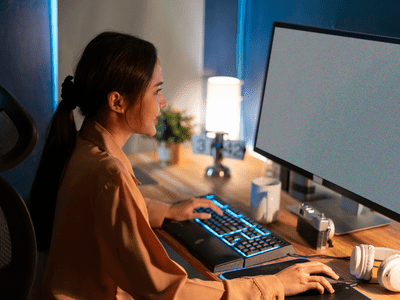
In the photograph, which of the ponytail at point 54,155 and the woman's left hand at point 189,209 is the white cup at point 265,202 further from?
the ponytail at point 54,155

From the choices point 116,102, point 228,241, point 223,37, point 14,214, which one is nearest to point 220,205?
point 228,241

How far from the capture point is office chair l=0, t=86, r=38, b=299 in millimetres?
466

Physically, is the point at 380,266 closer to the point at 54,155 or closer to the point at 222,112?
the point at 54,155

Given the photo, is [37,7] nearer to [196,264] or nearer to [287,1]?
[287,1]

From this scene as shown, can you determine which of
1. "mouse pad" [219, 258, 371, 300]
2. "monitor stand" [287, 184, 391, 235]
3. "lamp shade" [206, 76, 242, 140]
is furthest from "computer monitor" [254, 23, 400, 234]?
"lamp shade" [206, 76, 242, 140]

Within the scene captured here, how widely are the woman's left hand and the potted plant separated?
1.74ft

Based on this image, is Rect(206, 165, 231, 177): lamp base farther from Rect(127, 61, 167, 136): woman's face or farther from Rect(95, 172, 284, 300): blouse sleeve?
Rect(95, 172, 284, 300): blouse sleeve

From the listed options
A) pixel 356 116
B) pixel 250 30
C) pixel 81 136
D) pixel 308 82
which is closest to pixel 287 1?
pixel 250 30

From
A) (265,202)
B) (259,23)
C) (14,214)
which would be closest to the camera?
(14,214)

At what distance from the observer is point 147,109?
1070 mm

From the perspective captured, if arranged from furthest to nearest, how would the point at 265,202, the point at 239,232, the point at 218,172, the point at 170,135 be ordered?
the point at 170,135, the point at 218,172, the point at 265,202, the point at 239,232

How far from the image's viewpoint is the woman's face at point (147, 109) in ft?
3.45

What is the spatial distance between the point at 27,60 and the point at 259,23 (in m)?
0.99

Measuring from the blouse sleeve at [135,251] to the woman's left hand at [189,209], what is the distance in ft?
1.34
